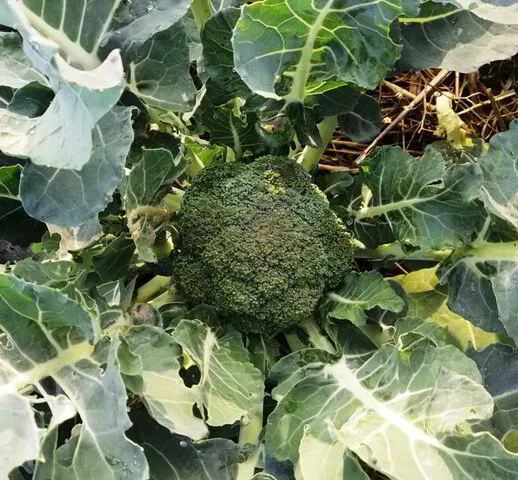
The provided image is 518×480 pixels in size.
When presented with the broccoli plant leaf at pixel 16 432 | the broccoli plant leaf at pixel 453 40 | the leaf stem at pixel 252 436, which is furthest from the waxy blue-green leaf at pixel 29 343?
the broccoli plant leaf at pixel 453 40

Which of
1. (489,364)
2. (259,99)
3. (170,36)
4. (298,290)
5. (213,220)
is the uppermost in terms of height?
(170,36)

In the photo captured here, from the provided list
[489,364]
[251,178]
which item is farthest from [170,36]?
[489,364]

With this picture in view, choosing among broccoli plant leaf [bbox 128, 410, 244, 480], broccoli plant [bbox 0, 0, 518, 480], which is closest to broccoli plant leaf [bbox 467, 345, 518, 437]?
broccoli plant [bbox 0, 0, 518, 480]

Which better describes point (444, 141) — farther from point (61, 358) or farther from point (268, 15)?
point (61, 358)

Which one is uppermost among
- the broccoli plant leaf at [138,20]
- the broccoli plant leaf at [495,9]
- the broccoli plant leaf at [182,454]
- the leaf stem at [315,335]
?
the broccoli plant leaf at [138,20]

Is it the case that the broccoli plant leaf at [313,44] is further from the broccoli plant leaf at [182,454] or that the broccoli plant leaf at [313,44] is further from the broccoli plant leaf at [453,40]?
the broccoli plant leaf at [182,454]

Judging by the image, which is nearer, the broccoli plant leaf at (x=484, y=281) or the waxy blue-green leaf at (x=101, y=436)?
the waxy blue-green leaf at (x=101, y=436)

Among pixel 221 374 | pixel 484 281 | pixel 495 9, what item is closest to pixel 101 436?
pixel 221 374

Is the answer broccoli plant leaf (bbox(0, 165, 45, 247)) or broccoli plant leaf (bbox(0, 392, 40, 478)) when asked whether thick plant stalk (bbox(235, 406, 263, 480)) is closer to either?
broccoli plant leaf (bbox(0, 392, 40, 478))
